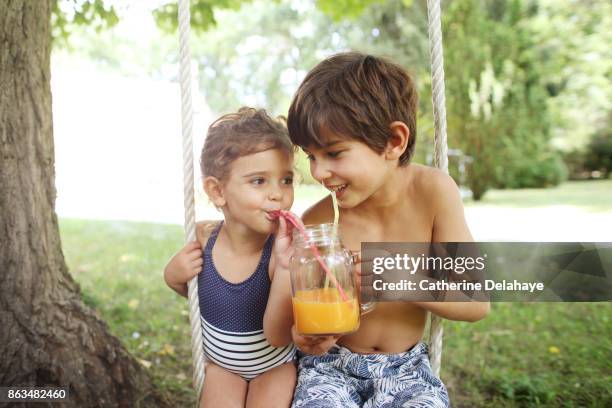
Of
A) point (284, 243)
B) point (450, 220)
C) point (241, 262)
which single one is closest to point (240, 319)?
point (241, 262)

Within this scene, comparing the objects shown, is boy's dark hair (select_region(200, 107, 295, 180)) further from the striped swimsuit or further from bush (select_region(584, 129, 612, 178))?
bush (select_region(584, 129, 612, 178))

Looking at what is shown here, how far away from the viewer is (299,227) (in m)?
1.11

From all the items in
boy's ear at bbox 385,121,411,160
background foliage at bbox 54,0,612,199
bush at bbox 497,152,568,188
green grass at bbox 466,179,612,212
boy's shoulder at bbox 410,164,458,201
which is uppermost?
background foliage at bbox 54,0,612,199

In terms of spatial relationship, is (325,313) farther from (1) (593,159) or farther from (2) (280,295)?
(1) (593,159)

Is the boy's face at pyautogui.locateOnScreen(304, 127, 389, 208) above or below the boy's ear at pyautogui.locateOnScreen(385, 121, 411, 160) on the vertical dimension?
below

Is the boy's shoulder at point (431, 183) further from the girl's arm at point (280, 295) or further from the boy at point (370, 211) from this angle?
the girl's arm at point (280, 295)

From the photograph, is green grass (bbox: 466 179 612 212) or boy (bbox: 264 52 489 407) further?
green grass (bbox: 466 179 612 212)

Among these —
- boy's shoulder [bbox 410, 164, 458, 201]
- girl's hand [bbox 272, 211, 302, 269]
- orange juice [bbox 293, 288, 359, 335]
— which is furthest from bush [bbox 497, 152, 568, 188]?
orange juice [bbox 293, 288, 359, 335]

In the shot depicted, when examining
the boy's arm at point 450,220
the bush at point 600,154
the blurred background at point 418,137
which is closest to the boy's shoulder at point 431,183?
the boy's arm at point 450,220

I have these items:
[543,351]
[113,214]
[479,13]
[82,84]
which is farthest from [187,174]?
[82,84]

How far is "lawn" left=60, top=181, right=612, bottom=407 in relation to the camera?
6.22 feet

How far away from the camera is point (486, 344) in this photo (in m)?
2.43

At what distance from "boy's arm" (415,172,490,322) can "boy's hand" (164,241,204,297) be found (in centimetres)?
56

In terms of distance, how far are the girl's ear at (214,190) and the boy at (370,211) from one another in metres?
0.21
